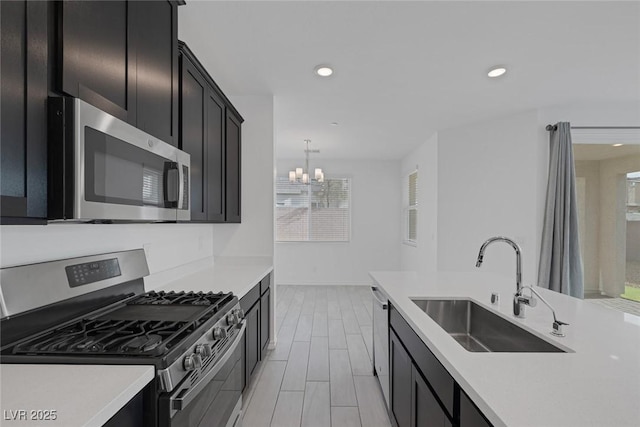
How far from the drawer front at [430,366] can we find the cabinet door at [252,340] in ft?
3.77

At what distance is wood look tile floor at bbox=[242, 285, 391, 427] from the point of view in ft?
6.98

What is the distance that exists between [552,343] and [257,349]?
7.00 ft

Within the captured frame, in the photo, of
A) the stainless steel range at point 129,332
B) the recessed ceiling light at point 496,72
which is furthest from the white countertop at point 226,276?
the recessed ceiling light at point 496,72

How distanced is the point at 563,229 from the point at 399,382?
302 centimetres

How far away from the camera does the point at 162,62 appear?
5.05 feet

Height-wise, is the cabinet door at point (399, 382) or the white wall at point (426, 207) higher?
the white wall at point (426, 207)

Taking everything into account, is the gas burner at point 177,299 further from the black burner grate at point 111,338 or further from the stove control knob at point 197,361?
the stove control knob at point 197,361

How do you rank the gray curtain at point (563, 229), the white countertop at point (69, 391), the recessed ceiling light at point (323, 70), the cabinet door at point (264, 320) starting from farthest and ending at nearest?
the gray curtain at point (563, 229) → the cabinet door at point (264, 320) → the recessed ceiling light at point (323, 70) → the white countertop at point (69, 391)

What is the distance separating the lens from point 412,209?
19.8 ft

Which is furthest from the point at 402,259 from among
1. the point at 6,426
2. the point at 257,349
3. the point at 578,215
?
the point at 6,426

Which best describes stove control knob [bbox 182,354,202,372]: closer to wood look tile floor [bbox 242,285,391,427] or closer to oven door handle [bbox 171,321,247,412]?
oven door handle [bbox 171,321,247,412]

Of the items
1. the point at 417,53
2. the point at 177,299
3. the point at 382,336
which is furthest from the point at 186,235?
the point at 417,53

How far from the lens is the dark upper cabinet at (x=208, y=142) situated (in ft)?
6.24

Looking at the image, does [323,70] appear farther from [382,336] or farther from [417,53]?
[382,336]
